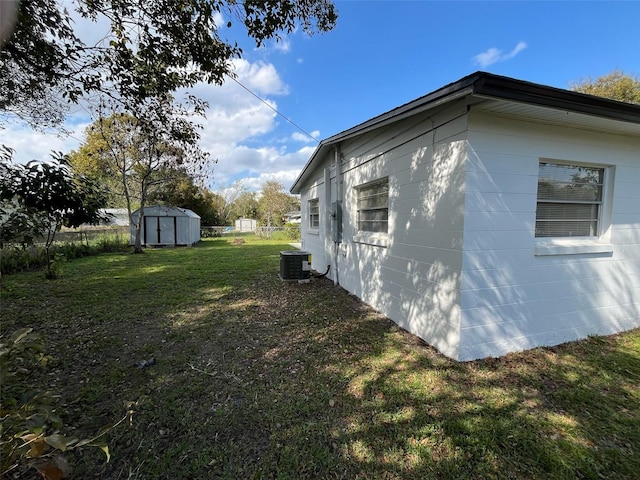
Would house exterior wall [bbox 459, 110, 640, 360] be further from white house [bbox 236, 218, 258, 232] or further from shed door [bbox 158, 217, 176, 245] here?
white house [bbox 236, 218, 258, 232]

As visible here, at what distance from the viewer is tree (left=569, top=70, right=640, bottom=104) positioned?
1352 centimetres

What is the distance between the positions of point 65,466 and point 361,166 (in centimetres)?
569

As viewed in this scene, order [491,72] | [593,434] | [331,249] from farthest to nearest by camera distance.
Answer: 1. [331,249]
2. [491,72]
3. [593,434]

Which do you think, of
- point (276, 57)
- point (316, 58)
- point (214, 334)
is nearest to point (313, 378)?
point (214, 334)

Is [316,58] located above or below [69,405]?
above

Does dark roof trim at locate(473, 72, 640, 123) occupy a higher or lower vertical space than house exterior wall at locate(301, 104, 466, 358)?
higher

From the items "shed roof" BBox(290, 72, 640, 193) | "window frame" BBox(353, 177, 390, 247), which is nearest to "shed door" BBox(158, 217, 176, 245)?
"window frame" BBox(353, 177, 390, 247)

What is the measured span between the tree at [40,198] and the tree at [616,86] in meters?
19.9

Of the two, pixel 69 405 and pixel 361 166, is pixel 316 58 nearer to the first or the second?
pixel 361 166

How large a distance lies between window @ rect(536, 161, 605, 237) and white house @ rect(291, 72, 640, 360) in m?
0.02

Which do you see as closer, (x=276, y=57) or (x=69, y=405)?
(x=69, y=405)

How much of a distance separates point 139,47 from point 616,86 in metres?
20.4

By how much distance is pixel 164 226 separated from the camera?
17.8 meters

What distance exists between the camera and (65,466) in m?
1.13
